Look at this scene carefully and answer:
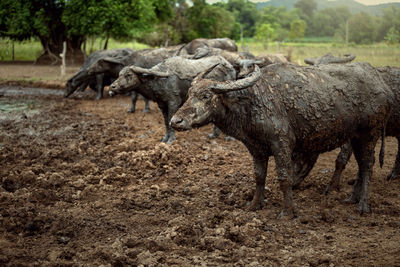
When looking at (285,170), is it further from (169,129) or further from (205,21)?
(205,21)

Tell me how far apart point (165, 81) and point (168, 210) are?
3.93 metres

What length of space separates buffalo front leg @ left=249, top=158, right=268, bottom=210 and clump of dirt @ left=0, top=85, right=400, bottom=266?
0.20 m

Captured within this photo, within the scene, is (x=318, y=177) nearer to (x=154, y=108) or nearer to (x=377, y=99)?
(x=377, y=99)

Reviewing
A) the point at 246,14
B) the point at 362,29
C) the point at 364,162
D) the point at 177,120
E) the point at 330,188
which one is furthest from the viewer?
the point at 246,14

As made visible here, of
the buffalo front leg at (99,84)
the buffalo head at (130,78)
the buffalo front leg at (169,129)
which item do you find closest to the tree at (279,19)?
the buffalo front leg at (99,84)

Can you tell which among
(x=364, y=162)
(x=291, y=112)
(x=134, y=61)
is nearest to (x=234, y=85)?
(x=291, y=112)

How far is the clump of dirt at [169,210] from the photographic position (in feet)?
13.1

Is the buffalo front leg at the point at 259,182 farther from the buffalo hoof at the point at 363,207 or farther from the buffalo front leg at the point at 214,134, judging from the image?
the buffalo front leg at the point at 214,134

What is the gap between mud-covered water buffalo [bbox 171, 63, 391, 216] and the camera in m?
4.53

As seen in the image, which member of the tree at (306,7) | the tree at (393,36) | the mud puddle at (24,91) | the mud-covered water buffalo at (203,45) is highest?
the tree at (306,7)

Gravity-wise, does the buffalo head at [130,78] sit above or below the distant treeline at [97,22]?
below

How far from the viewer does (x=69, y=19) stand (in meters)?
24.1

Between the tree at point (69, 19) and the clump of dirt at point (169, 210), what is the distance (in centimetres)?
1617

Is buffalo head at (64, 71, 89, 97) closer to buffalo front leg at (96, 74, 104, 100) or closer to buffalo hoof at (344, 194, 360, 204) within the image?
buffalo front leg at (96, 74, 104, 100)
